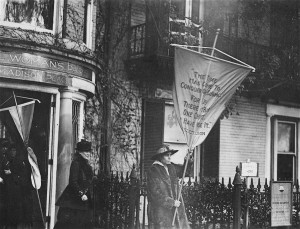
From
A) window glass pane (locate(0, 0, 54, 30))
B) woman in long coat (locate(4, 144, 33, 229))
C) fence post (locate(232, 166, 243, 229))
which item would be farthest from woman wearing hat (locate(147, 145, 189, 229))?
window glass pane (locate(0, 0, 54, 30))

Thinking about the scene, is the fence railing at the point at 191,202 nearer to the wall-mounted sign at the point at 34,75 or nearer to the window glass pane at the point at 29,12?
the wall-mounted sign at the point at 34,75

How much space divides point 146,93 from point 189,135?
4.93 metres

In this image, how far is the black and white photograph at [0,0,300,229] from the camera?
909 centimetres

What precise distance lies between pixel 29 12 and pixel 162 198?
4.69m

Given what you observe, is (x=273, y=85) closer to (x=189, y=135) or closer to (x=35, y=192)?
(x=189, y=135)

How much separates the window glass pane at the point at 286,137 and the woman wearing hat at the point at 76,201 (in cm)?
938

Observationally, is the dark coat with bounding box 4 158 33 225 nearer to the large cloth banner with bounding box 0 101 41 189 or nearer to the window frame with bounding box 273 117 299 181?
the large cloth banner with bounding box 0 101 41 189

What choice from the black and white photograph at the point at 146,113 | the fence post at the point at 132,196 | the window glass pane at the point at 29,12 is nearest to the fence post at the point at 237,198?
the black and white photograph at the point at 146,113

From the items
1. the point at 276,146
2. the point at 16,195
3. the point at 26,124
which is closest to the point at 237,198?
the point at 16,195

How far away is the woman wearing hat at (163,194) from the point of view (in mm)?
8711

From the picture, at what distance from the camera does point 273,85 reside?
Answer: 1519 cm

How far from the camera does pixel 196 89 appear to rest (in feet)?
29.8

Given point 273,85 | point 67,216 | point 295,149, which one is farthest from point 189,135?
point 295,149

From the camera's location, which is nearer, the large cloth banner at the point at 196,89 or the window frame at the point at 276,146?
the large cloth banner at the point at 196,89
